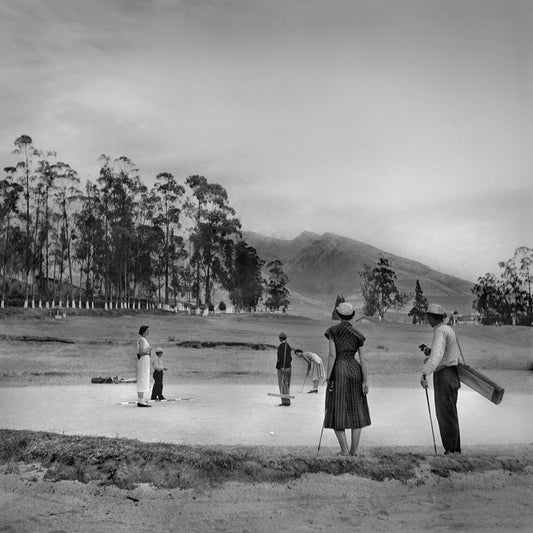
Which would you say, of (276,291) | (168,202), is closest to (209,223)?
(168,202)

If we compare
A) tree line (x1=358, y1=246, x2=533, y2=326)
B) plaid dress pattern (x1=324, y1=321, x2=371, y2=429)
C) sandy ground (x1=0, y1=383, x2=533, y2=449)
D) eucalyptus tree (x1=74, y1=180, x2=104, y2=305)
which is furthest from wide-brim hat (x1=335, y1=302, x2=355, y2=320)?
tree line (x1=358, y1=246, x2=533, y2=326)

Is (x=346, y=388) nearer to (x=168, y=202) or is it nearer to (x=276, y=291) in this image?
(x=168, y=202)

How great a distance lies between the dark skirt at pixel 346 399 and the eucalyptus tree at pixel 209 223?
3869 cm

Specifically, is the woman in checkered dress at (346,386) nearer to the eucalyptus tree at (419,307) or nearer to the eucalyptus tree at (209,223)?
the eucalyptus tree at (209,223)

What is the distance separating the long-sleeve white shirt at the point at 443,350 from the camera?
898cm

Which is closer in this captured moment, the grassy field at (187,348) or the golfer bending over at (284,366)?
the golfer bending over at (284,366)

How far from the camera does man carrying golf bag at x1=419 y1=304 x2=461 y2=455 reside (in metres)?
9.02

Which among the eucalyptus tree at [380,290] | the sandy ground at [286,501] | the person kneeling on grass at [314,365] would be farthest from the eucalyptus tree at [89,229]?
the sandy ground at [286,501]

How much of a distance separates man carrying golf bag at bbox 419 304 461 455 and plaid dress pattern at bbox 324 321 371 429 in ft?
3.01

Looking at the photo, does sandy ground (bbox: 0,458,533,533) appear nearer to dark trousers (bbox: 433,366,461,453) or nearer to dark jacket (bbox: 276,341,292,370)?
dark trousers (bbox: 433,366,461,453)

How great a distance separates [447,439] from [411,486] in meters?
1.49

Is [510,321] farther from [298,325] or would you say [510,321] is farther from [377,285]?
[298,325]

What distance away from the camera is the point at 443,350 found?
9078 mm

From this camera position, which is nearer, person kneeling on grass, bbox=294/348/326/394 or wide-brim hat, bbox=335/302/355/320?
wide-brim hat, bbox=335/302/355/320
